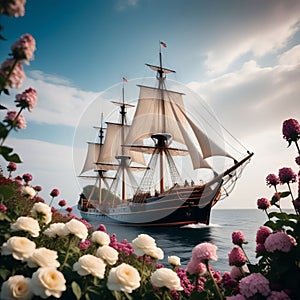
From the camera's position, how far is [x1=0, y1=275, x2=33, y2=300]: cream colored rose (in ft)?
5.99

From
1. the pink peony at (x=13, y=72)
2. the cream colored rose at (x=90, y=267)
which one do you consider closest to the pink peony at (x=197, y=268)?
the cream colored rose at (x=90, y=267)

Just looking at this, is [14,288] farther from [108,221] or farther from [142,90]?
[108,221]

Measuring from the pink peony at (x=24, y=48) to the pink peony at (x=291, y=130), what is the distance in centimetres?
248

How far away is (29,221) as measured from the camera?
241 cm

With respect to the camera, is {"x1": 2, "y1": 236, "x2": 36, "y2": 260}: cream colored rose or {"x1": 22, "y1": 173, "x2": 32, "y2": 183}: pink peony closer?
{"x1": 2, "y1": 236, "x2": 36, "y2": 260}: cream colored rose

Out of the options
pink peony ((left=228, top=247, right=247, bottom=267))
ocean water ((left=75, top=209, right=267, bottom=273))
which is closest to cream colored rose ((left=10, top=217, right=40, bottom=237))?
pink peony ((left=228, top=247, right=247, bottom=267))

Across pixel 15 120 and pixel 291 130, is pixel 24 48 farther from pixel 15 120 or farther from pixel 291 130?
pixel 291 130

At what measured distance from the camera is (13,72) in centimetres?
179

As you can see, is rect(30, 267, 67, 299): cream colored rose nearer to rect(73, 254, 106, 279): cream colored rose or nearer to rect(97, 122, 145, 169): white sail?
rect(73, 254, 106, 279): cream colored rose

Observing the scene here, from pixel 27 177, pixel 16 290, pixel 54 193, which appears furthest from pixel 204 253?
pixel 27 177

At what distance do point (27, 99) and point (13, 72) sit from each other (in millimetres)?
261

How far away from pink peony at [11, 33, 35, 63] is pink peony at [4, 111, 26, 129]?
443 mm

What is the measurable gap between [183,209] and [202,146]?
36.6ft

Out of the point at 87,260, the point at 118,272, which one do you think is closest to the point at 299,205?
the point at 118,272
